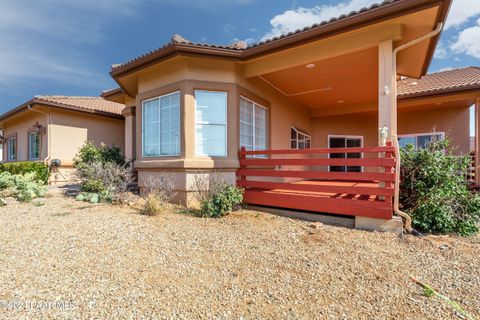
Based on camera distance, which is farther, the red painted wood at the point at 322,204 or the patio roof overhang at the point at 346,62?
the patio roof overhang at the point at 346,62

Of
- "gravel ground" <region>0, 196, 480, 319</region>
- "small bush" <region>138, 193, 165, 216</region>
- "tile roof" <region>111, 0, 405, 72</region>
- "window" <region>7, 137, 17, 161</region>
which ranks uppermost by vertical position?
"tile roof" <region>111, 0, 405, 72</region>

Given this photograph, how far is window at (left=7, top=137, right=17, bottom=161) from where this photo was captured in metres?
15.9

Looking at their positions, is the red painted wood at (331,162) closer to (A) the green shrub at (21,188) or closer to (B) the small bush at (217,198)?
(B) the small bush at (217,198)

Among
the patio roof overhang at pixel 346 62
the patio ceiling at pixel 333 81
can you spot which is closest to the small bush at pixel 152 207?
the patio roof overhang at pixel 346 62

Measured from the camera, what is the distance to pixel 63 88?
17.5 meters

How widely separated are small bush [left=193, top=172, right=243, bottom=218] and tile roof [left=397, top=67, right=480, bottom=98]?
26.7ft

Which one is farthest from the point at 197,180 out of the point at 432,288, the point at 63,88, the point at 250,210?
the point at 63,88

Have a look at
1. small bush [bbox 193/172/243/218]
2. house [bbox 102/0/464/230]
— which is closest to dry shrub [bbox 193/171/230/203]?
small bush [bbox 193/172/243/218]

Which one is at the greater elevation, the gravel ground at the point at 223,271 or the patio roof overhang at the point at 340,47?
the patio roof overhang at the point at 340,47

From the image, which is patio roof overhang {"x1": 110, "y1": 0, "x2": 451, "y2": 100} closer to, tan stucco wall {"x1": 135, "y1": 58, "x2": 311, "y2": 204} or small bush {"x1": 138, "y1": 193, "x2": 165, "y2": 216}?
tan stucco wall {"x1": 135, "y1": 58, "x2": 311, "y2": 204}

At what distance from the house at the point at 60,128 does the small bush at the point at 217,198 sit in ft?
32.2

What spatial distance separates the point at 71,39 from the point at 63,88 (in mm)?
7230

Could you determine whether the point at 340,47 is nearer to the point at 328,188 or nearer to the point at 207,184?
the point at 328,188

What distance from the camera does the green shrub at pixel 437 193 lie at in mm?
4746
